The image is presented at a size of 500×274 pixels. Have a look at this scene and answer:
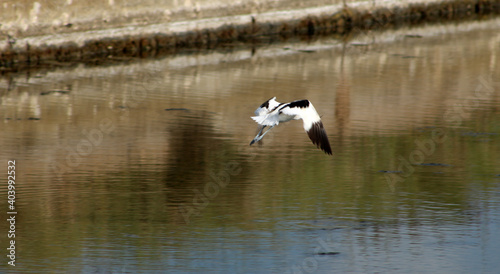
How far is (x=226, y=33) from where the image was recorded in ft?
71.6

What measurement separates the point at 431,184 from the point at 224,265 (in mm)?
3382

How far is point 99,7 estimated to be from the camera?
63.3 ft

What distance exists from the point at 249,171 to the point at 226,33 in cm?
1210

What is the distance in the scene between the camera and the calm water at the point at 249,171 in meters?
7.39

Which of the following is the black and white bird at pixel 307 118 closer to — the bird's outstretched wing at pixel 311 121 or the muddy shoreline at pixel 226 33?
the bird's outstretched wing at pixel 311 121

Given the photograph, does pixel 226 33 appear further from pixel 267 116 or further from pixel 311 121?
pixel 311 121

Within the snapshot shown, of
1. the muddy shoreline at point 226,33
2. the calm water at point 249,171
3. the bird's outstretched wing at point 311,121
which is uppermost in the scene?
the muddy shoreline at point 226,33

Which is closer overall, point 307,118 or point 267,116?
point 307,118

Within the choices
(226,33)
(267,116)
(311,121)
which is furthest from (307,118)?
(226,33)

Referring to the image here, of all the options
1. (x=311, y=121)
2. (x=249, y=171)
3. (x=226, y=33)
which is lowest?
(x=249, y=171)

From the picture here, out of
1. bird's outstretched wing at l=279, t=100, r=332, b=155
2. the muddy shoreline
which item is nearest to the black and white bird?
bird's outstretched wing at l=279, t=100, r=332, b=155

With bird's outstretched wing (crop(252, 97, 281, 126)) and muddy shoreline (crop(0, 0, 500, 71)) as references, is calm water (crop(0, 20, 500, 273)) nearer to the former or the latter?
bird's outstretched wing (crop(252, 97, 281, 126))

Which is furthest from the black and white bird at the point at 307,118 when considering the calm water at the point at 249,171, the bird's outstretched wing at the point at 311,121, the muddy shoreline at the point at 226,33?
the muddy shoreline at the point at 226,33

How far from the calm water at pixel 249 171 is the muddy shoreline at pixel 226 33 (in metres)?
1.34
